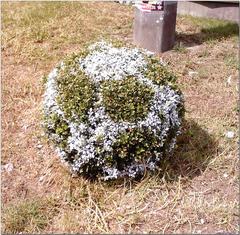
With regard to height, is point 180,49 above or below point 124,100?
below

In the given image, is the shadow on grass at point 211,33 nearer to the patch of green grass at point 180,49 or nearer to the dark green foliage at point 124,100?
the patch of green grass at point 180,49

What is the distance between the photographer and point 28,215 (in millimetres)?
3309

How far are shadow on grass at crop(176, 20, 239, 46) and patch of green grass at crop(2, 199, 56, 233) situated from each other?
3473mm

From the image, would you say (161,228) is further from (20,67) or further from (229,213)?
(20,67)

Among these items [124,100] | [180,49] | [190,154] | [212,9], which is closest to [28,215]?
[124,100]

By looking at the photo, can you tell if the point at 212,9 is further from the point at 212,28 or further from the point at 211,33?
the point at 211,33

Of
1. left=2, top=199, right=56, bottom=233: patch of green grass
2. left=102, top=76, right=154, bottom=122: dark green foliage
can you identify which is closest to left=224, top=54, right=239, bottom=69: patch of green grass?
left=102, top=76, right=154, bottom=122: dark green foliage

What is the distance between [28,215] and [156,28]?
10.7 feet

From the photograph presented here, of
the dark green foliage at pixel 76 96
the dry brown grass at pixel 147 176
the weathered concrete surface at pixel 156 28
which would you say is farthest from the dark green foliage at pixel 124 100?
the weathered concrete surface at pixel 156 28

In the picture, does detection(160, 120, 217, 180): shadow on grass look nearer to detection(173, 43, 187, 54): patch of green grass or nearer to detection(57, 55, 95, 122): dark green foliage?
detection(57, 55, 95, 122): dark green foliage

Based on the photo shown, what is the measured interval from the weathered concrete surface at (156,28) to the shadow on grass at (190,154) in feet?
5.77

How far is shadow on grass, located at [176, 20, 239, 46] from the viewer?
633 cm

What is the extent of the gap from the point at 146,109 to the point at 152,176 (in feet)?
2.04

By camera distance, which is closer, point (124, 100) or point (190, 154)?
point (124, 100)
